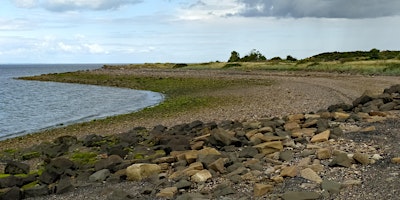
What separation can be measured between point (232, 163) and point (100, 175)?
3.38 meters

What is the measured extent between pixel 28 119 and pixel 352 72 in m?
39.2

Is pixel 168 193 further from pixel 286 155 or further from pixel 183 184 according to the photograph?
pixel 286 155

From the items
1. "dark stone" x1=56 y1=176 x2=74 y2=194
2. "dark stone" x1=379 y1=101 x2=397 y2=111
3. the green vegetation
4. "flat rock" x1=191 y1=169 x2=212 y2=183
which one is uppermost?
"dark stone" x1=379 y1=101 x2=397 y2=111

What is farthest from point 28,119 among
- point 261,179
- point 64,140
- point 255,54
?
point 255,54

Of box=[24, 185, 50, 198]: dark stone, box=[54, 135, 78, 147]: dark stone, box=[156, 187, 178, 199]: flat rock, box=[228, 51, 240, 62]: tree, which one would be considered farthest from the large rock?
box=[228, 51, 240, 62]: tree

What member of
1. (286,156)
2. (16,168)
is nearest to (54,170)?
(16,168)

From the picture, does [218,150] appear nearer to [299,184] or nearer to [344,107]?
[299,184]

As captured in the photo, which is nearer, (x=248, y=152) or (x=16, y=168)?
(x=248, y=152)

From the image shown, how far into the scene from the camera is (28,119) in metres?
29.0

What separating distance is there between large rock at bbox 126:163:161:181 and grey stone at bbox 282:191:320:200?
379cm

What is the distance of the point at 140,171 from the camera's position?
431 inches

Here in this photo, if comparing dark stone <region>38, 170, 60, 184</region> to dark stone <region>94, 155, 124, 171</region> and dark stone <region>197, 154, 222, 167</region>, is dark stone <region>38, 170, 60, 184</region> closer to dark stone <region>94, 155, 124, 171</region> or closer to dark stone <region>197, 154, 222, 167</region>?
dark stone <region>94, 155, 124, 171</region>

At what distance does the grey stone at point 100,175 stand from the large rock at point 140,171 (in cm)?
69

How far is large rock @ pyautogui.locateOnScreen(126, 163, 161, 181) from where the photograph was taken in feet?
35.6
